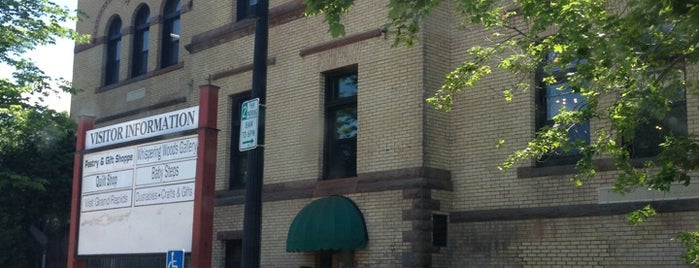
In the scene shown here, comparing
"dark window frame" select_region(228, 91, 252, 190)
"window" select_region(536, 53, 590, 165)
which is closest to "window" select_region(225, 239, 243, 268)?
"dark window frame" select_region(228, 91, 252, 190)

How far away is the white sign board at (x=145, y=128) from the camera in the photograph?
1270cm

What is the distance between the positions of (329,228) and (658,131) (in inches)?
227

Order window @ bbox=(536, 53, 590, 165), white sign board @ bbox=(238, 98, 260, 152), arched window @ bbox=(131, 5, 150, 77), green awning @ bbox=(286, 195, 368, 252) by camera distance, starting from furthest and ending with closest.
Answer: arched window @ bbox=(131, 5, 150, 77)
green awning @ bbox=(286, 195, 368, 252)
window @ bbox=(536, 53, 590, 165)
white sign board @ bbox=(238, 98, 260, 152)

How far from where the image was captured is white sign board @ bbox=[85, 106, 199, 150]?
12703 millimetres

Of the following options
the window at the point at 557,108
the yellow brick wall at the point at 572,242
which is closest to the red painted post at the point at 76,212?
the yellow brick wall at the point at 572,242

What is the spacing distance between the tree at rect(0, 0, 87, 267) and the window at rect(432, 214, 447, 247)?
10333 mm

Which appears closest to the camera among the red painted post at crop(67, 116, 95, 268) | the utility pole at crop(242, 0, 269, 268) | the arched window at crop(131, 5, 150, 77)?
the utility pole at crop(242, 0, 269, 268)

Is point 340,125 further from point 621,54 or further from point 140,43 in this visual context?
point 621,54

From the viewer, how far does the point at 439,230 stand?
613 inches

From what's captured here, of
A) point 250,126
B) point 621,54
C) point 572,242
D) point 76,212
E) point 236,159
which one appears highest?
point 236,159

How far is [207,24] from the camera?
68.3 ft

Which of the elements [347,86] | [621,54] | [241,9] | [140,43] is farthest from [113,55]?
[621,54]

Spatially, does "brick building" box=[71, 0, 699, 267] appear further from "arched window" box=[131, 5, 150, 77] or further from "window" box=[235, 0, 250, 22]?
"arched window" box=[131, 5, 150, 77]

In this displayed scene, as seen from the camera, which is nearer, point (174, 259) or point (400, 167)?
point (174, 259)
